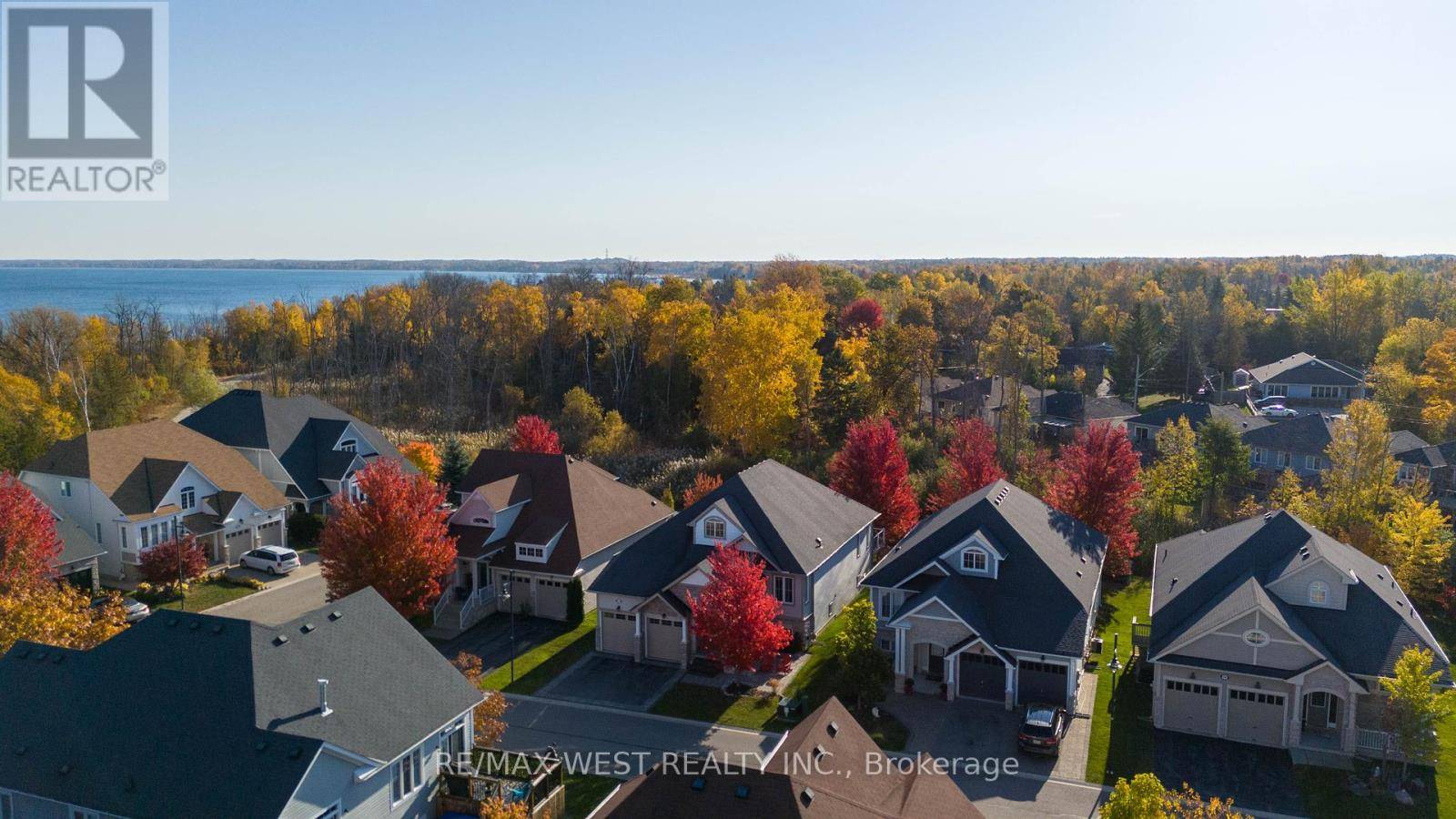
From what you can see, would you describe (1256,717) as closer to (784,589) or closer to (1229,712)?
(1229,712)

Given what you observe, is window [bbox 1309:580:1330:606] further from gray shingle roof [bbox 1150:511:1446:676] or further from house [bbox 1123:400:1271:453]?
house [bbox 1123:400:1271:453]

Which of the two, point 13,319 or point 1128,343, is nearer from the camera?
point 13,319

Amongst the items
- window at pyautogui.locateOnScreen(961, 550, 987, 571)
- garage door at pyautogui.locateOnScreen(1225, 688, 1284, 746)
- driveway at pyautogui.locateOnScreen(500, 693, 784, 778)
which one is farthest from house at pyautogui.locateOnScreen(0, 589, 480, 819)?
garage door at pyautogui.locateOnScreen(1225, 688, 1284, 746)

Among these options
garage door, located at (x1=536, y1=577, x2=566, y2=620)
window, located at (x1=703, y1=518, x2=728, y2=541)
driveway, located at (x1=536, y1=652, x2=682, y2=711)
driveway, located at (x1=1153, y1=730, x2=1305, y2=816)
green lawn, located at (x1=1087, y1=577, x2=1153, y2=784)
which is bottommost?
driveway, located at (x1=536, y1=652, x2=682, y2=711)

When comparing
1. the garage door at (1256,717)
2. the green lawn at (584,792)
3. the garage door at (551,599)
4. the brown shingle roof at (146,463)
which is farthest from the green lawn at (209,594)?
the garage door at (1256,717)

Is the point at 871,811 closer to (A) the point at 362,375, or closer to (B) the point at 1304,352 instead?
(A) the point at 362,375

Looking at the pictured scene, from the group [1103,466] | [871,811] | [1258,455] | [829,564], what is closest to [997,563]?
[829,564]

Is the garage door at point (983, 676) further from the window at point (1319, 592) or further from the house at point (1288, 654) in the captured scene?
the window at point (1319, 592)

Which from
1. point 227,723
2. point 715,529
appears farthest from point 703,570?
point 227,723
